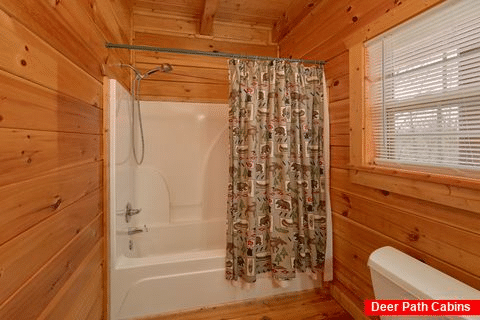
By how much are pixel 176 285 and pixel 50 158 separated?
3.90 ft

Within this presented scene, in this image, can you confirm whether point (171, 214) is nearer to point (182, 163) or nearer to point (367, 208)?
point (182, 163)

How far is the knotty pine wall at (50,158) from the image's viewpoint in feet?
2.27

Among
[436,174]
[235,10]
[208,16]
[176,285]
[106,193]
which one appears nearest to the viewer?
[436,174]

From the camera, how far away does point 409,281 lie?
991mm

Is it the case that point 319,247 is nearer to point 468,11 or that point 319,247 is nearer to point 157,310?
point 157,310

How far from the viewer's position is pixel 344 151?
175cm

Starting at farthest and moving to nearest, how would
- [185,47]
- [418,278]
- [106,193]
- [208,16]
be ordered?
[185,47] < [208,16] < [106,193] < [418,278]

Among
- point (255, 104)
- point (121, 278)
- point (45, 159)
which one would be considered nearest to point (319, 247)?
point (255, 104)

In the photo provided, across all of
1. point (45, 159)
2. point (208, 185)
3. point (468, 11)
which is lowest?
point (208, 185)

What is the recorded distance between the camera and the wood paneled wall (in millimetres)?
2449

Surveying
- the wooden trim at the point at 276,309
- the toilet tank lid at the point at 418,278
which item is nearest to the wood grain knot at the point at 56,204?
the wooden trim at the point at 276,309

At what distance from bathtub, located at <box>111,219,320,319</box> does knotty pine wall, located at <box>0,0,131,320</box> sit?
17cm

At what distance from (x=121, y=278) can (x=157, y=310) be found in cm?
34

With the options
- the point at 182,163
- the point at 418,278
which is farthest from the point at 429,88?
the point at 182,163
